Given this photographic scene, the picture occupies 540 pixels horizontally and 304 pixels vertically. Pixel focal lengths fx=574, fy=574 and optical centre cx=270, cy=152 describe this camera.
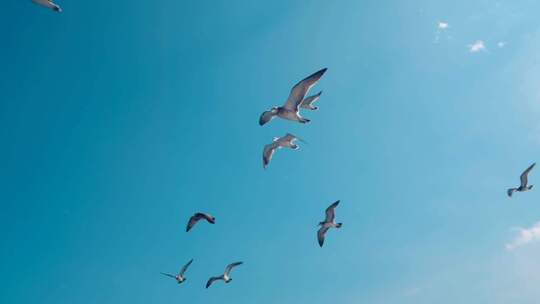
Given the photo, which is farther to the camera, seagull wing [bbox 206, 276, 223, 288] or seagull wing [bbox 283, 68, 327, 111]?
seagull wing [bbox 206, 276, 223, 288]

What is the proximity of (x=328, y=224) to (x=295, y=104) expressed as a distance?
38.0 ft

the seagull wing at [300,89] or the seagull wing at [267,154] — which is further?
the seagull wing at [267,154]

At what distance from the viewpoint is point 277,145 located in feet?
115

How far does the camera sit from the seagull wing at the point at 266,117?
31112 mm

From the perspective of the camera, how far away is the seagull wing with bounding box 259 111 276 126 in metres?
31.1

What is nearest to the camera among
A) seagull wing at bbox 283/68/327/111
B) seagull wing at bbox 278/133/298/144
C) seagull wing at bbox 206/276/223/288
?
seagull wing at bbox 283/68/327/111

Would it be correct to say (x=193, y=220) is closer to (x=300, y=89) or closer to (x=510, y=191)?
(x=300, y=89)

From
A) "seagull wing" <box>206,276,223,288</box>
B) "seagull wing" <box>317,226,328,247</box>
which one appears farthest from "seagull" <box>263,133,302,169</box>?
"seagull wing" <box>206,276,223,288</box>

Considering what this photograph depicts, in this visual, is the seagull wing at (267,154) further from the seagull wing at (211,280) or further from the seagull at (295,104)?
the seagull wing at (211,280)

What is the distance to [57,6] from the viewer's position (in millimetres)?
27375

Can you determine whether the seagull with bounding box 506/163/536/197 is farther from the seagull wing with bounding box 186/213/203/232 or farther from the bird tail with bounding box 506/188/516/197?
the seagull wing with bounding box 186/213/203/232

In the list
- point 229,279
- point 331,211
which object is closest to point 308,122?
point 331,211

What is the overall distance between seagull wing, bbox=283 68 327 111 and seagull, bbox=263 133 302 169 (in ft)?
13.8

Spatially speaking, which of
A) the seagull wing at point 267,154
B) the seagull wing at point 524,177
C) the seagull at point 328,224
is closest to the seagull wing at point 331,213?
the seagull at point 328,224
